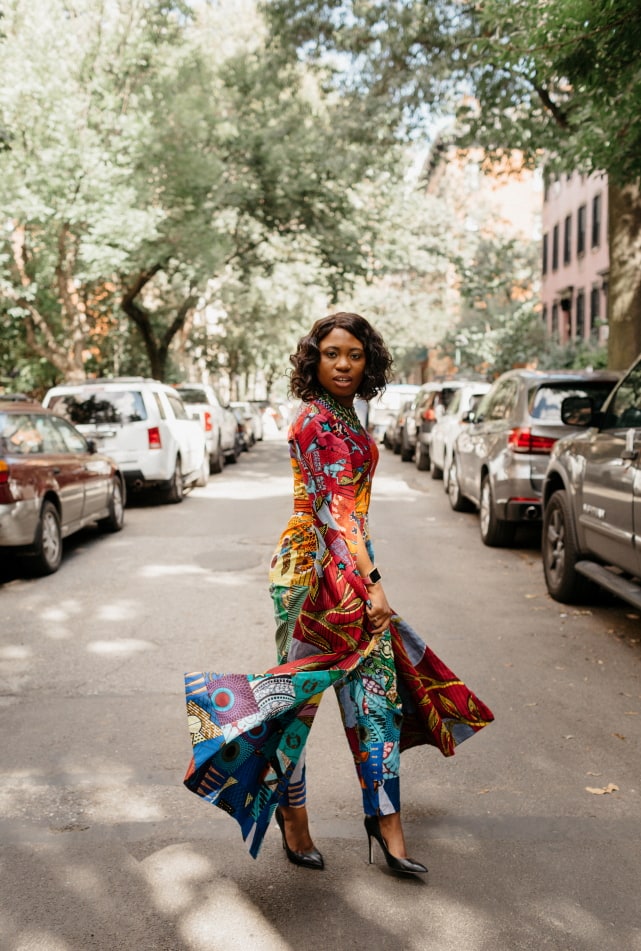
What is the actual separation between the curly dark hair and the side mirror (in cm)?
373

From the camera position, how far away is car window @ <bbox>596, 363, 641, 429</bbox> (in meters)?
6.36

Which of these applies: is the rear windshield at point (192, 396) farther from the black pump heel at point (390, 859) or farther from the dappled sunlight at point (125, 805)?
Answer: the black pump heel at point (390, 859)

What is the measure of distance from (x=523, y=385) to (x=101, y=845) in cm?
732

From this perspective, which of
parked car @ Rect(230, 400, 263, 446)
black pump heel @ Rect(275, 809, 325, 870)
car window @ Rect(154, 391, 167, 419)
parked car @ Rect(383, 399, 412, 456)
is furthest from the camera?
parked car @ Rect(230, 400, 263, 446)

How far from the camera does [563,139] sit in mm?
15836

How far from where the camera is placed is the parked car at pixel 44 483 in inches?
331

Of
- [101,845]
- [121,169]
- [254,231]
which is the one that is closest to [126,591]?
[101,845]

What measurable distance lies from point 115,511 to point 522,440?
15.8 feet

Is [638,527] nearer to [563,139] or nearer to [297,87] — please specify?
[563,139]

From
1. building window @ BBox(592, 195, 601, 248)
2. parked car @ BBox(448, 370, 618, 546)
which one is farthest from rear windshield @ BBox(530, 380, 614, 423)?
building window @ BBox(592, 195, 601, 248)

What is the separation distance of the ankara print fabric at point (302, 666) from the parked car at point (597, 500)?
291 cm

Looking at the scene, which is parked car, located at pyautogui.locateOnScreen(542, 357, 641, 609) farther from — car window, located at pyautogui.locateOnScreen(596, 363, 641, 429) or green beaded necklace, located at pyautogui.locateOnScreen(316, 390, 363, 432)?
green beaded necklace, located at pyautogui.locateOnScreen(316, 390, 363, 432)

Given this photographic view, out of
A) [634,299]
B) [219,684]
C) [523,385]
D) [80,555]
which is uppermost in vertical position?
[634,299]

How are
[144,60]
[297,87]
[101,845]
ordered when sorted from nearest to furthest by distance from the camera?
Result: [101,845] → [297,87] → [144,60]
